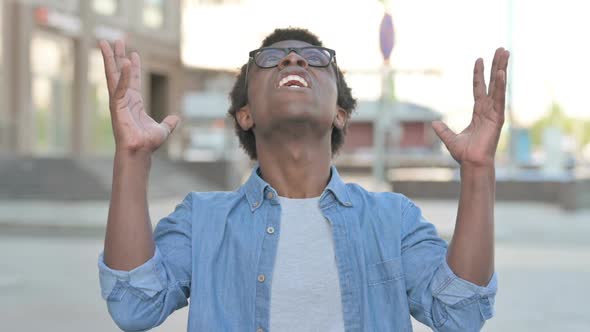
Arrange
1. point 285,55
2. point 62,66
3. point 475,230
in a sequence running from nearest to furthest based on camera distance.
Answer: point 475,230 < point 285,55 < point 62,66

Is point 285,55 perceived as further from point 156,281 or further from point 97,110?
point 97,110

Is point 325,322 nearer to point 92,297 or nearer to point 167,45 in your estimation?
point 92,297

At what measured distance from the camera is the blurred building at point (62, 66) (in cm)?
2422

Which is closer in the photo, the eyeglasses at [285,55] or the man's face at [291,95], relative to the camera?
the man's face at [291,95]

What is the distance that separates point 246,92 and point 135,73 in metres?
0.46

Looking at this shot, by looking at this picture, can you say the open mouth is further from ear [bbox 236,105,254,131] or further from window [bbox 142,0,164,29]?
window [bbox 142,0,164,29]

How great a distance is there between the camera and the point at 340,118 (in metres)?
2.53

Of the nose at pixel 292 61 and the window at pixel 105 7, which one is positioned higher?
the window at pixel 105 7

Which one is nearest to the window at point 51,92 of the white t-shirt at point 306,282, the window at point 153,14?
the window at point 153,14

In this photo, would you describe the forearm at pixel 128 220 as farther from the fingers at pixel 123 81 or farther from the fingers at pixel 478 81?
the fingers at pixel 478 81

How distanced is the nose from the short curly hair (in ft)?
0.57

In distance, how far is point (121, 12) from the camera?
3041 centimetres

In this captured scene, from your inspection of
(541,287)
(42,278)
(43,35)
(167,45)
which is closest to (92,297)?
(42,278)

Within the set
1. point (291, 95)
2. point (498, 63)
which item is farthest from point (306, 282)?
point (498, 63)
